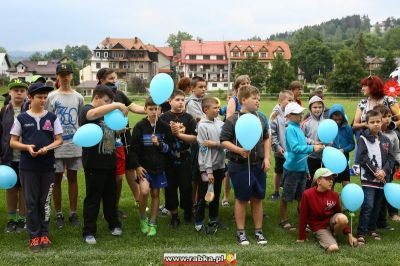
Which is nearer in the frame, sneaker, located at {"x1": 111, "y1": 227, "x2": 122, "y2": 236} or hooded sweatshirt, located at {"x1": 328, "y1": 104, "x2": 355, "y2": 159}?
sneaker, located at {"x1": 111, "y1": 227, "x2": 122, "y2": 236}

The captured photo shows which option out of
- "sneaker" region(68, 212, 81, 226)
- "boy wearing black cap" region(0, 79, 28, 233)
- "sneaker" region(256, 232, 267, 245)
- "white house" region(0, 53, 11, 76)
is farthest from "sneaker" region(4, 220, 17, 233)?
"white house" region(0, 53, 11, 76)

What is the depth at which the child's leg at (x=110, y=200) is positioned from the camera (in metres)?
5.48

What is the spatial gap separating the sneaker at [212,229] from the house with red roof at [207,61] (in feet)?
272

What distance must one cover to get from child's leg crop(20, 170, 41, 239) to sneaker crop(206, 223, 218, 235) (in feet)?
6.82

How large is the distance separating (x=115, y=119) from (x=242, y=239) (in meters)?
2.08

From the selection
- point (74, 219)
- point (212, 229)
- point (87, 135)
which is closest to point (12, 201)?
point (74, 219)

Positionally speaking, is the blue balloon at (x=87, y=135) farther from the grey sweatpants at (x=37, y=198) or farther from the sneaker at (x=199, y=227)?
the sneaker at (x=199, y=227)

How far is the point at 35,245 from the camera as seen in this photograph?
16.4 feet

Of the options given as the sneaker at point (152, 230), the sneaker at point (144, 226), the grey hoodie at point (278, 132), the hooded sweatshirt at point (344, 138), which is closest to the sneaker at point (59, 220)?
the sneaker at point (144, 226)

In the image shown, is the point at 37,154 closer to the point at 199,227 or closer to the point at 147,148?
the point at 147,148

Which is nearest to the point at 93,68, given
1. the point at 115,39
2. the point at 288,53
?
the point at 115,39

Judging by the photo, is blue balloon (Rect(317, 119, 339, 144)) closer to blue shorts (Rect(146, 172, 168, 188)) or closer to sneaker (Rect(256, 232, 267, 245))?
sneaker (Rect(256, 232, 267, 245))

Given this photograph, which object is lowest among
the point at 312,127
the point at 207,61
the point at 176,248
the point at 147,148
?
the point at 176,248

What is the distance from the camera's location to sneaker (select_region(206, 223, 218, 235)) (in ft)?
18.8
